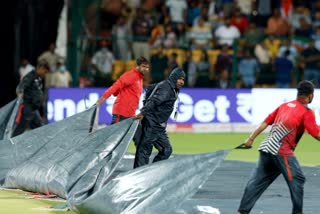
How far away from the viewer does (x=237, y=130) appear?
100 ft

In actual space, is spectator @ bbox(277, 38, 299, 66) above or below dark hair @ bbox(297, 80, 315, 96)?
below

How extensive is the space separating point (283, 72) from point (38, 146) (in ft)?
47.8

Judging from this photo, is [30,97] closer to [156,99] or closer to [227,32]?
[156,99]

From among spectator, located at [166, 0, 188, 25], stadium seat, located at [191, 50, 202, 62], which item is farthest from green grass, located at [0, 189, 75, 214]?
spectator, located at [166, 0, 188, 25]

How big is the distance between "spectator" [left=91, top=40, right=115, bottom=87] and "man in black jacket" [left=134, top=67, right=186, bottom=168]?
12.9 metres

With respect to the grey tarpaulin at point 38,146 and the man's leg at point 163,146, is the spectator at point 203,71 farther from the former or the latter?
the man's leg at point 163,146

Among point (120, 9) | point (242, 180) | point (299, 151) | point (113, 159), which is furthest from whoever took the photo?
point (120, 9)

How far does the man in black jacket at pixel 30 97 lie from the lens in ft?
73.8

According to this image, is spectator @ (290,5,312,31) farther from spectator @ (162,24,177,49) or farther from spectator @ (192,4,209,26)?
spectator @ (162,24,177,49)

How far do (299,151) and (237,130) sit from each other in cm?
492

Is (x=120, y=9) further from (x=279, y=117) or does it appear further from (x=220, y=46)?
(x=279, y=117)

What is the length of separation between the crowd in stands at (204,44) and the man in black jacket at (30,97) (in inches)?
312

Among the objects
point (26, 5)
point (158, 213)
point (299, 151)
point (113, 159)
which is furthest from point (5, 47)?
point (158, 213)

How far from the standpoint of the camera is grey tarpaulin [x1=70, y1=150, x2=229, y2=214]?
13750 mm
